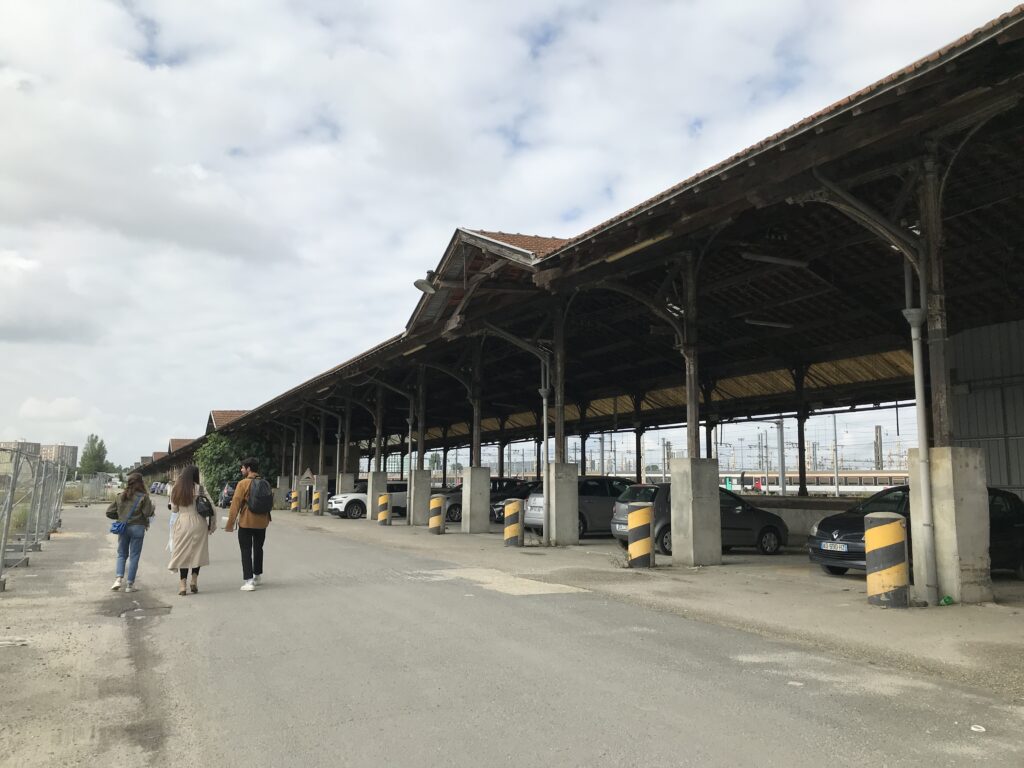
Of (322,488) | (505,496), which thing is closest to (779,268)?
(505,496)

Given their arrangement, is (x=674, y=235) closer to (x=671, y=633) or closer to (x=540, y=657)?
(x=671, y=633)

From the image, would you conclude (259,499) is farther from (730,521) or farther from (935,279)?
(730,521)

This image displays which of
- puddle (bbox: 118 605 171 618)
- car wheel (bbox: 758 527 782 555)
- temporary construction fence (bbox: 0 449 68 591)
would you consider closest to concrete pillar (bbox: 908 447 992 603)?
car wheel (bbox: 758 527 782 555)

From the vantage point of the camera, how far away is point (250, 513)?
10.1 meters

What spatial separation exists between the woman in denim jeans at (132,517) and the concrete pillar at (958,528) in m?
9.95

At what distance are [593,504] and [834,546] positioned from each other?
8.79 metres

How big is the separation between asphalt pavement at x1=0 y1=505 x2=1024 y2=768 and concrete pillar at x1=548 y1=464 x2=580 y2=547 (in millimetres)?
8327

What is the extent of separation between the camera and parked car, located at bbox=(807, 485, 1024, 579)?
1152 cm

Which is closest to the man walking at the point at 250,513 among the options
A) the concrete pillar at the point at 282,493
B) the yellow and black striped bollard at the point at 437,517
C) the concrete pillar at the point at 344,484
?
the yellow and black striped bollard at the point at 437,517

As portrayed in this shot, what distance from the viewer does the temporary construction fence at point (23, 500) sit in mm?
10336

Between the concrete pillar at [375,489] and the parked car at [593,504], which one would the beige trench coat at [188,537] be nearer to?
the parked car at [593,504]

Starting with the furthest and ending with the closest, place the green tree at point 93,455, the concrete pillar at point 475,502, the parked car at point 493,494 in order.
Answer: the green tree at point 93,455
the parked car at point 493,494
the concrete pillar at point 475,502

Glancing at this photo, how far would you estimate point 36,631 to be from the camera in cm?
755

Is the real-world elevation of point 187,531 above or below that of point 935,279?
below
